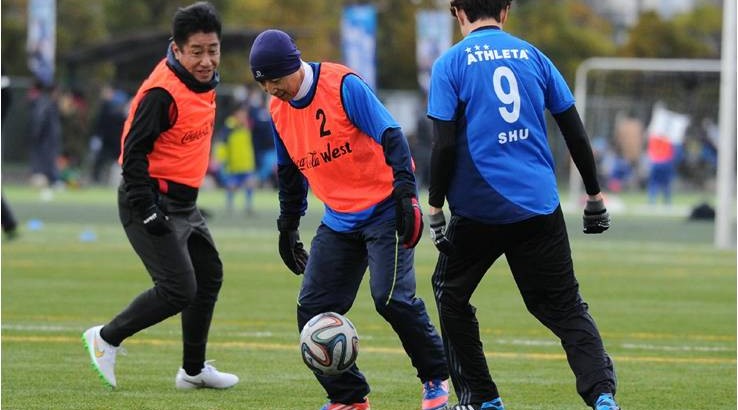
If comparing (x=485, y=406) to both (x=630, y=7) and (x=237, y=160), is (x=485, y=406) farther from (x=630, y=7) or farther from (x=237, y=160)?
(x=630, y=7)

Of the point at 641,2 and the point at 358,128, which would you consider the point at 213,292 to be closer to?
the point at 358,128

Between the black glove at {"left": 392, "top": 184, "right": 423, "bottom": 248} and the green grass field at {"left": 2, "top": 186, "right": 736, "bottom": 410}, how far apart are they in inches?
51.3

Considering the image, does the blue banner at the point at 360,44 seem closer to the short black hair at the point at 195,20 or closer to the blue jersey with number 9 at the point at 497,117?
the short black hair at the point at 195,20

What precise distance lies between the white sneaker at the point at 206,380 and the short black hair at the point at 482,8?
2849 millimetres

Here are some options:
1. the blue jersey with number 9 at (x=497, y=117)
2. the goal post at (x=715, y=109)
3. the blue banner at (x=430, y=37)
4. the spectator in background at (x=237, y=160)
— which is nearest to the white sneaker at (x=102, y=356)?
the blue jersey with number 9 at (x=497, y=117)

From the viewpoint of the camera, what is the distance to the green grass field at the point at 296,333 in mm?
9016

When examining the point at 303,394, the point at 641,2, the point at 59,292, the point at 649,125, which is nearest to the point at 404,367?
the point at 303,394

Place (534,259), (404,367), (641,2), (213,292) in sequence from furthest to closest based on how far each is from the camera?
1. (641,2)
2. (404,367)
3. (213,292)
4. (534,259)

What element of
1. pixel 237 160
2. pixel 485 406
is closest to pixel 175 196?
pixel 485 406

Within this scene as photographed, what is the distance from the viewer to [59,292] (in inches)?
581

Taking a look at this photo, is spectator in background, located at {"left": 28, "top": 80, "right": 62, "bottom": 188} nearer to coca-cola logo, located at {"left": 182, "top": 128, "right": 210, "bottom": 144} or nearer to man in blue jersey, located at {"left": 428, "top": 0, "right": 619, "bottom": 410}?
coca-cola logo, located at {"left": 182, "top": 128, "right": 210, "bottom": 144}

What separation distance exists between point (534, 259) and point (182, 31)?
2530 millimetres

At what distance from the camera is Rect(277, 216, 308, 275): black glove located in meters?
8.63

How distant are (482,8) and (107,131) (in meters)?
30.6
